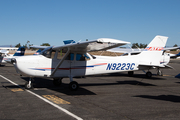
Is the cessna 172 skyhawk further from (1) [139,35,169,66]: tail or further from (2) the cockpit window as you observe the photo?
(1) [139,35,169,66]: tail

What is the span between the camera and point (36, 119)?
4539 mm

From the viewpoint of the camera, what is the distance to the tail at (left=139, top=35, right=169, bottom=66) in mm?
11663

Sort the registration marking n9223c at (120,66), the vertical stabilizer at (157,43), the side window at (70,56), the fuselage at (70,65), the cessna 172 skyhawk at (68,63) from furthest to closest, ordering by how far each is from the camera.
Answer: the vertical stabilizer at (157,43)
the registration marking n9223c at (120,66)
the side window at (70,56)
the fuselage at (70,65)
the cessna 172 skyhawk at (68,63)

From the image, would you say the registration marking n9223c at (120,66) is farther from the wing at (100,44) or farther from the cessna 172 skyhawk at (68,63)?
the wing at (100,44)

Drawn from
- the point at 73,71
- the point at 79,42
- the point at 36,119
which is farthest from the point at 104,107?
the point at 73,71

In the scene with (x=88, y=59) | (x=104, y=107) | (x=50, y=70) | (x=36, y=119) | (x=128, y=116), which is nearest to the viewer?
(x=36, y=119)

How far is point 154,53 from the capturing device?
12023 millimetres

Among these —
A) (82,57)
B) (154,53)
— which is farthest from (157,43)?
(82,57)

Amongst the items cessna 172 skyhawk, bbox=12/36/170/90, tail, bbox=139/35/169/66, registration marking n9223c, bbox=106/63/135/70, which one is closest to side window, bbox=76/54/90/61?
cessna 172 skyhawk, bbox=12/36/170/90

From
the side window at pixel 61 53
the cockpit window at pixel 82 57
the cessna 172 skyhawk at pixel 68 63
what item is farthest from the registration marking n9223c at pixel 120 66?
the side window at pixel 61 53

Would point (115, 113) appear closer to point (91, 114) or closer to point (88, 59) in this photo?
point (91, 114)

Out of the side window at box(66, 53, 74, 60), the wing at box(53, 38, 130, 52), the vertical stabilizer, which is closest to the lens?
the wing at box(53, 38, 130, 52)

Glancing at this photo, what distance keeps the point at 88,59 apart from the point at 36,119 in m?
5.31

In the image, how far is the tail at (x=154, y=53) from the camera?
38.3 feet
